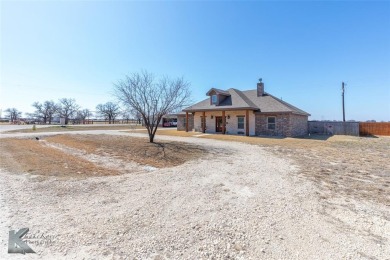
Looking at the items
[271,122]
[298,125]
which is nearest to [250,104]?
[271,122]

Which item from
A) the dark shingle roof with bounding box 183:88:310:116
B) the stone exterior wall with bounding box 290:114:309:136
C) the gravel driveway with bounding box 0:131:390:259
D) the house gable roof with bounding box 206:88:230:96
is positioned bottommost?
the gravel driveway with bounding box 0:131:390:259

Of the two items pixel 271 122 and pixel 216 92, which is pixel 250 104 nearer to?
pixel 271 122

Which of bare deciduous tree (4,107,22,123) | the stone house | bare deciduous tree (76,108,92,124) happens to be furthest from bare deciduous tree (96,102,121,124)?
the stone house

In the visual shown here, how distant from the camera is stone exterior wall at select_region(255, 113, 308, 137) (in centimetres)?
1866

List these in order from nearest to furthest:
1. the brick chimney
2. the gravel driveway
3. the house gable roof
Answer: the gravel driveway
the house gable roof
the brick chimney

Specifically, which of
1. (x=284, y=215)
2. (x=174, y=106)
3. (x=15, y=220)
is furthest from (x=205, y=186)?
(x=174, y=106)

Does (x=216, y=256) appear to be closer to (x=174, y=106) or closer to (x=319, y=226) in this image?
(x=319, y=226)

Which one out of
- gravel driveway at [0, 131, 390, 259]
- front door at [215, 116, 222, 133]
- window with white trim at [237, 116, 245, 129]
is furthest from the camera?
front door at [215, 116, 222, 133]

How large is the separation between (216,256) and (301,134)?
21626 millimetres

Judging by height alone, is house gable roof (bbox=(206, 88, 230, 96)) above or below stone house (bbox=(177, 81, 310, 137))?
above

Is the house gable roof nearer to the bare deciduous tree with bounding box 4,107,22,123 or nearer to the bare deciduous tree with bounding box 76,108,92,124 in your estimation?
the bare deciduous tree with bounding box 76,108,92,124

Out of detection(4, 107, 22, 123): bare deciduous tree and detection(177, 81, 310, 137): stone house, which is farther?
detection(4, 107, 22, 123): bare deciduous tree

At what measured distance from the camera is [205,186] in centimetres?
534

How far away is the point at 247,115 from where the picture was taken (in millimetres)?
19750
